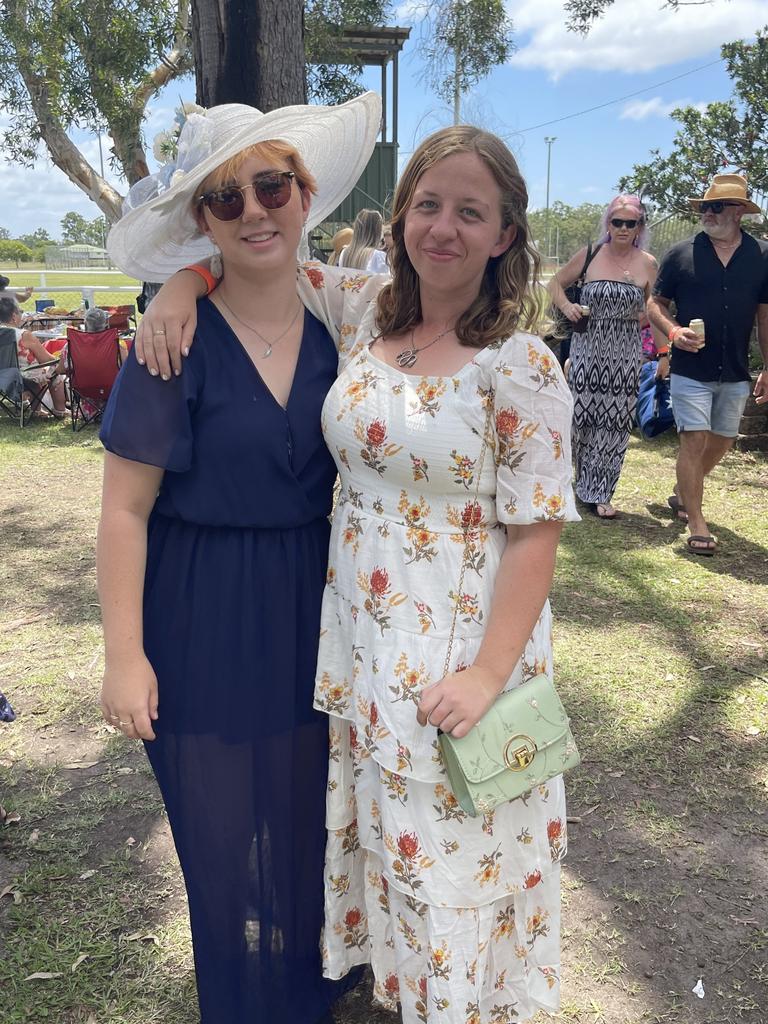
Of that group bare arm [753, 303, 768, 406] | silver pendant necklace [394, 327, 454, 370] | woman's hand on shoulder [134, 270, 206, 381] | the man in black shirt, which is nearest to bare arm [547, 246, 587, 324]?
the man in black shirt

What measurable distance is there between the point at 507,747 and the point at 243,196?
1.15 metres

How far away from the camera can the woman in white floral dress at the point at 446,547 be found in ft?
4.91

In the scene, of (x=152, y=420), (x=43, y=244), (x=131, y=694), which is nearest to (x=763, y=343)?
(x=152, y=420)

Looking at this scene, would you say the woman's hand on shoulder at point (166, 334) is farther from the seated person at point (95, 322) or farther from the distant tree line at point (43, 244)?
the distant tree line at point (43, 244)

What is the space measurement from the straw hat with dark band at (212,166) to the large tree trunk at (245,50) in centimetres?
81

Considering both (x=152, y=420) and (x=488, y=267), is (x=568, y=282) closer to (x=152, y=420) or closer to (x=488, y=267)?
(x=488, y=267)

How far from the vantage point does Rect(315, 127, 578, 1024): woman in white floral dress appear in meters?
1.50

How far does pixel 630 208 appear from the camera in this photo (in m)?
5.23

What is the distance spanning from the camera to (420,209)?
156 centimetres

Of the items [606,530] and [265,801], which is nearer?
[265,801]

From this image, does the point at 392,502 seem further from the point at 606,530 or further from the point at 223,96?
the point at 606,530

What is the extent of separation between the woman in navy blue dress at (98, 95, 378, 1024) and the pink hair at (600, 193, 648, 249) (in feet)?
12.6

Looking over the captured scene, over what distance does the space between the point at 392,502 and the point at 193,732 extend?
0.66 metres

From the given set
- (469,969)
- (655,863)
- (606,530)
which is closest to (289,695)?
(469,969)
